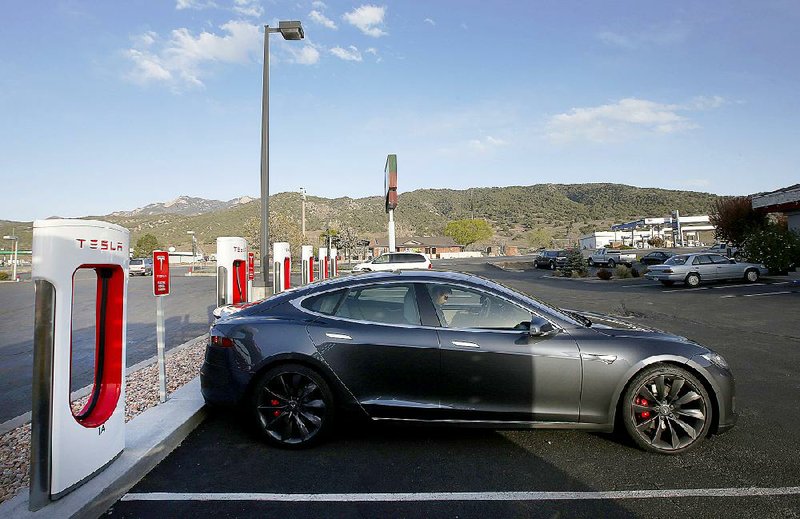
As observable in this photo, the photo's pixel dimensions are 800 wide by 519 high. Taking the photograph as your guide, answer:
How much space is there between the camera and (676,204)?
10988 centimetres

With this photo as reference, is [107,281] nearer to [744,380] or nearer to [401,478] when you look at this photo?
[401,478]

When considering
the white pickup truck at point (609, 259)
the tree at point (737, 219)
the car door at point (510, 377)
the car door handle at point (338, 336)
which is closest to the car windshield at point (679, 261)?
the tree at point (737, 219)

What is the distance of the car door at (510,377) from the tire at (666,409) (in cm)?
49

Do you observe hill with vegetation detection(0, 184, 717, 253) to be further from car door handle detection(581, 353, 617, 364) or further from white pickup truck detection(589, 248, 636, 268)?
car door handle detection(581, 353, 617, 364)

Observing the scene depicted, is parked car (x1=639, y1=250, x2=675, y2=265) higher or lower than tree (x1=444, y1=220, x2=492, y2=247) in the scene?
lower

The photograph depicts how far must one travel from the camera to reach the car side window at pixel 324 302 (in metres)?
4.66

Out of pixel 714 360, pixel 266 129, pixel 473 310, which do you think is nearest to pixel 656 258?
pixel 266 129

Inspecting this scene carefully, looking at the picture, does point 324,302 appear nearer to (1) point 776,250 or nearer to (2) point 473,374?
(2) point 473,374

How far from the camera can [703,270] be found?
23844 millimetres

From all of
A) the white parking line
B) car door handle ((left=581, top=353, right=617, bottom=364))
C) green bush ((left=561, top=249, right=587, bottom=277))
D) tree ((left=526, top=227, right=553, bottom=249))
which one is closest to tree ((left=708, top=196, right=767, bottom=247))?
green bush ((left=561, top=249, right=587, bottom=277))

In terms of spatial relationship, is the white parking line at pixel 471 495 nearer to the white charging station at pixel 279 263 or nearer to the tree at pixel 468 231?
the white charging station at pixel 279 263

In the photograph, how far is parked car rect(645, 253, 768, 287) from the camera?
77.7 ft

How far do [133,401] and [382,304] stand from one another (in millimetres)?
3070

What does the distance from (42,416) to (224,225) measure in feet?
340
